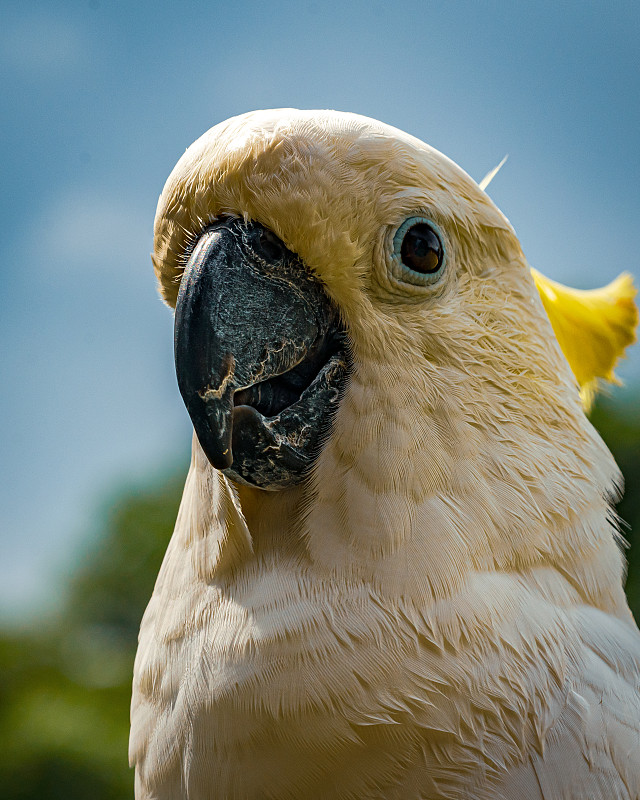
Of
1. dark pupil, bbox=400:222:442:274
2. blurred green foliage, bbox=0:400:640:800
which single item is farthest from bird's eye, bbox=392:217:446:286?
blurred green foliage, bbox=0:400:640:800

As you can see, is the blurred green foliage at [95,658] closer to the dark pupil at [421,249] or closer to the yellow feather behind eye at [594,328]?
the yellow feather behind eye at [594,328]

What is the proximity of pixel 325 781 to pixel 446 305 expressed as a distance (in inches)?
34.3

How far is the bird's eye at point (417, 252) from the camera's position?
132 cm

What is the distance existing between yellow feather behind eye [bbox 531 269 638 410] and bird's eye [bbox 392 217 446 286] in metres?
0.70

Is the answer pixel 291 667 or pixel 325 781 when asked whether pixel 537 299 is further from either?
pixel 325 781

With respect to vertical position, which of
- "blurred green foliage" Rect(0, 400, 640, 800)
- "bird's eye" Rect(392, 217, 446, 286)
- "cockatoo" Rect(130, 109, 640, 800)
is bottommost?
"blurred green foliage" Rect(0, 400, 640, 800)

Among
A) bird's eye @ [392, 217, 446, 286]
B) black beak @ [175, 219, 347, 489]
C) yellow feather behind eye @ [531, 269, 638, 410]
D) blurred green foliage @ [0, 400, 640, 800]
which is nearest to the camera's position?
black beak @ [175, 219, 347, 489]

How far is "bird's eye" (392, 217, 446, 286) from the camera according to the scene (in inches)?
52.1

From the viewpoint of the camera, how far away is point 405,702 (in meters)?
1.21

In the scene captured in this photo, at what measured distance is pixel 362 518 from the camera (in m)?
1.28

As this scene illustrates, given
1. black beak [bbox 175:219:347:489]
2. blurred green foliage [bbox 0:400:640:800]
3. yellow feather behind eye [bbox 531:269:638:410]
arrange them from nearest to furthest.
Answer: black beak [bbox 175:219:347:489] → yellow feather behind eye [bbox 531:269:638:410] → blurred green foliage [bbox 0:400:640:800]

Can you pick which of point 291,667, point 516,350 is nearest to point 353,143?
point 516,350

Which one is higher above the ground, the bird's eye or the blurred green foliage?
the bird's eye

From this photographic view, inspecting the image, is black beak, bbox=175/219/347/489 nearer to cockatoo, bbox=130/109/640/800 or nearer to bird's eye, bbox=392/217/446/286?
cockatoo, bbox=130/109/640/800
